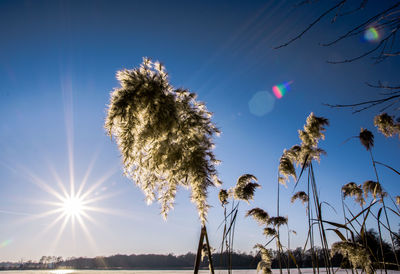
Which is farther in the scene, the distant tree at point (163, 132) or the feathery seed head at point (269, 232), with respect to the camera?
the feathery seed head at point (269, 232)

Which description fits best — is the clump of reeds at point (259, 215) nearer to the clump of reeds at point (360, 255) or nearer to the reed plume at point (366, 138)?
the clump of reeds at point (360, 255)

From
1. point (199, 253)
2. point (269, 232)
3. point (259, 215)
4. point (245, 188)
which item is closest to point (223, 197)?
point (245, 188)

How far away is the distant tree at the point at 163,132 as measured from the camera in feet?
7.20

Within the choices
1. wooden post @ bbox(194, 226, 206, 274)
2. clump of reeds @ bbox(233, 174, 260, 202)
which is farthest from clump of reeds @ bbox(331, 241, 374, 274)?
wooden post @ bbox(194, 226, 206, 274)

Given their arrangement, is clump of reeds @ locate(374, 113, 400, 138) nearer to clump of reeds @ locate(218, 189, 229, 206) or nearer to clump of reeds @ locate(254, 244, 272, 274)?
clump of reeds @ locate(218, 189, 229, 206)

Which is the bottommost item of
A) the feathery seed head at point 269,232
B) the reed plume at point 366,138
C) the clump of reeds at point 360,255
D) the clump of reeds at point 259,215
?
the clump of reeds at point 360,255

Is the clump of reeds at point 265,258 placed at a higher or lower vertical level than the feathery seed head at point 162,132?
lower

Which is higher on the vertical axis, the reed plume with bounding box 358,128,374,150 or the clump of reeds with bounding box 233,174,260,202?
the reed plume with bounding box 358,128,374,150

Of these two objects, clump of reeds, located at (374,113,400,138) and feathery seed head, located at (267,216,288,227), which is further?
feathery seed head, located at (267,216,288,227)

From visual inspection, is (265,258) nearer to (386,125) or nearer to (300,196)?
(300,196)

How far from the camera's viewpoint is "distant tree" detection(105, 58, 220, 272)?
7.20 ft

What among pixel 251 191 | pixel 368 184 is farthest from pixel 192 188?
pixel 368 184

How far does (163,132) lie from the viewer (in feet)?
7.50

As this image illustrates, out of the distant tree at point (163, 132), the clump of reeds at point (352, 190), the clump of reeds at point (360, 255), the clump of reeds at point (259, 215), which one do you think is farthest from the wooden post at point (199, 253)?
the clump of reeds at point (352, 190)
